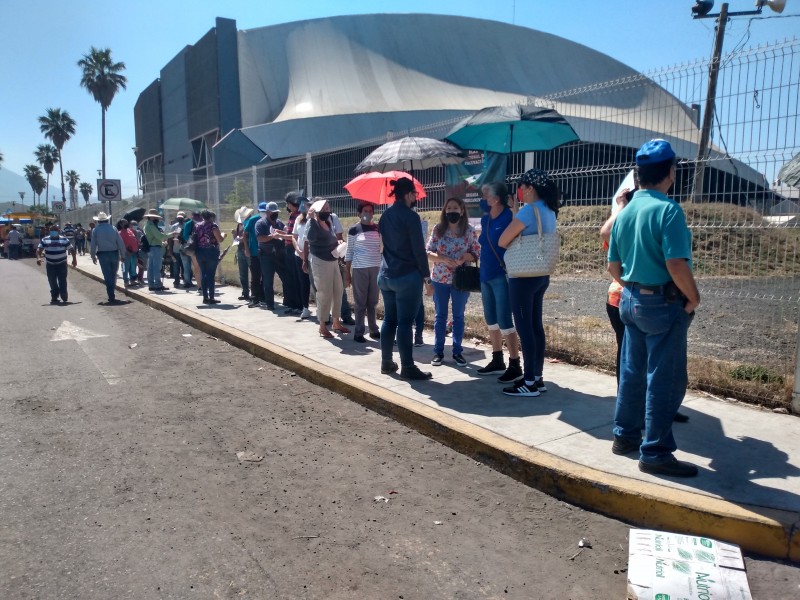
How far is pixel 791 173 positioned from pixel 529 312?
6.92 ft

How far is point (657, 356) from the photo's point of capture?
11.8ft

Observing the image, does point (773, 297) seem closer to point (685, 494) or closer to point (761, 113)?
point (761, 113)

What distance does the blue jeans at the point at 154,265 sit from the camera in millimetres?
14461

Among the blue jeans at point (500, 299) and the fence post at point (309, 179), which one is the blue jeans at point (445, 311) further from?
the fence post at point (309, 179)

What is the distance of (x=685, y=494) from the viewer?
135 inches

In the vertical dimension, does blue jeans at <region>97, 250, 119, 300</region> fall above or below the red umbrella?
below

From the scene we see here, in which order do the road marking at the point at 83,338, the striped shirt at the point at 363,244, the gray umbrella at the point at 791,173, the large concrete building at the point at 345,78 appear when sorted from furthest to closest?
1. the large concrete building at the point at 345,78
2. the striped shirt at the point at 363,244
3. the road marking at the point at 83,338
4. the gray umbrella at the point at 791,173

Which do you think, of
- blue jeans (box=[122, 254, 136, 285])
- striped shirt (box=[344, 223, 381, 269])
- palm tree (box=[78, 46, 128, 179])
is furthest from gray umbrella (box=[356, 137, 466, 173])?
palm tree (box=[78, 46, 128, 179])

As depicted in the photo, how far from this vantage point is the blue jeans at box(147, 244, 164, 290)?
14.5m

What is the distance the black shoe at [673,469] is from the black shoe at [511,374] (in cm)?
205

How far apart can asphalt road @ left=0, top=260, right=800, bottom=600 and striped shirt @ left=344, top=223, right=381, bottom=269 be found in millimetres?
2049

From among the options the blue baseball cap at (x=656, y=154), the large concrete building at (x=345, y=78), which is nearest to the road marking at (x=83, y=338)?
the blue baseball cap at (x=656, y=154)

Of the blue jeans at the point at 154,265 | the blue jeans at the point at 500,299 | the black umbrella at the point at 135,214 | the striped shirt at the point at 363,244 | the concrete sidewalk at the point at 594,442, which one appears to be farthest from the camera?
the black umbrella at the point at 135,214

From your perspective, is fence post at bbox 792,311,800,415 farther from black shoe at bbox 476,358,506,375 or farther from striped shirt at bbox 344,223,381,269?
striped shirt at bbox 344,223,381,269
